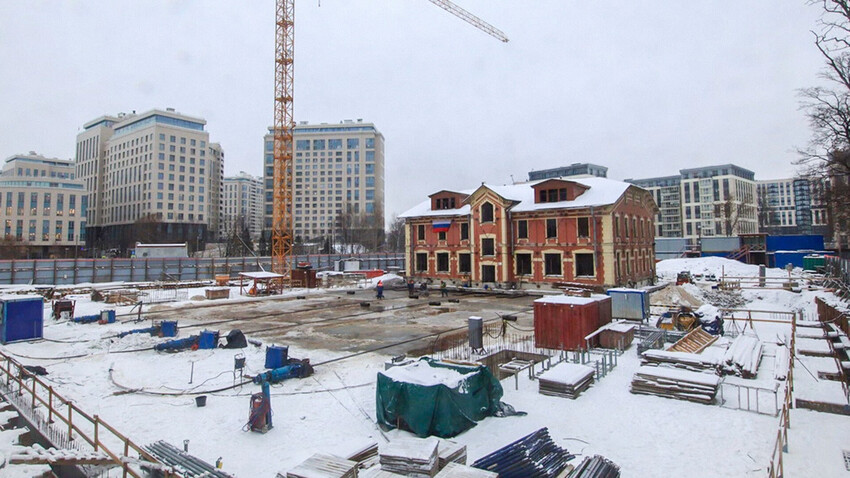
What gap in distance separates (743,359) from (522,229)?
29.4 m

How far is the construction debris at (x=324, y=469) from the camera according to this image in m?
7.56

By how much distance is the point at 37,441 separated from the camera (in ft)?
35.3

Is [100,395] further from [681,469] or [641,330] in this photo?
[641,330]

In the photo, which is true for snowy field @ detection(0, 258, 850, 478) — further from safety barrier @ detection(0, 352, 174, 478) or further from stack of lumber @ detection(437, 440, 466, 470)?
stack of lumber @ detection(437, 440, 466, 470)

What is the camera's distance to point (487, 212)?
44938 millimetres

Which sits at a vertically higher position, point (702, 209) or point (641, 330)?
point (702, 209)

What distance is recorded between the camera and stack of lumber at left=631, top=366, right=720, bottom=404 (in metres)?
12.2

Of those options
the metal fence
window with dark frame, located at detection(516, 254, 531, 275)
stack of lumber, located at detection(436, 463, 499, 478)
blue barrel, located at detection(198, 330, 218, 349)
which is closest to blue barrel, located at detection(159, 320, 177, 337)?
blue barrel, located at detection(198, 330, 218, 349)

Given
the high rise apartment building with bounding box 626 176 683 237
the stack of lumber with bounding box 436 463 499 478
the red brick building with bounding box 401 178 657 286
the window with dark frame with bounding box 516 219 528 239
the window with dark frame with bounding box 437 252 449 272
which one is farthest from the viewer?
the high rise apartment building with bounding box 626 176 683 237

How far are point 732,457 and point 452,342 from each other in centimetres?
1205

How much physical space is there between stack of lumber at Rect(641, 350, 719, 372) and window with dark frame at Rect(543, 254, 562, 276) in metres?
26.7

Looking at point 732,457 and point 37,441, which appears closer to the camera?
point 732,457

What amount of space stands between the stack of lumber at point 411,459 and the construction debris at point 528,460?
950 mm

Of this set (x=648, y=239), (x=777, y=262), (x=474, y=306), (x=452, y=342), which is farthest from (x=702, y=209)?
(x=452, y=342)
